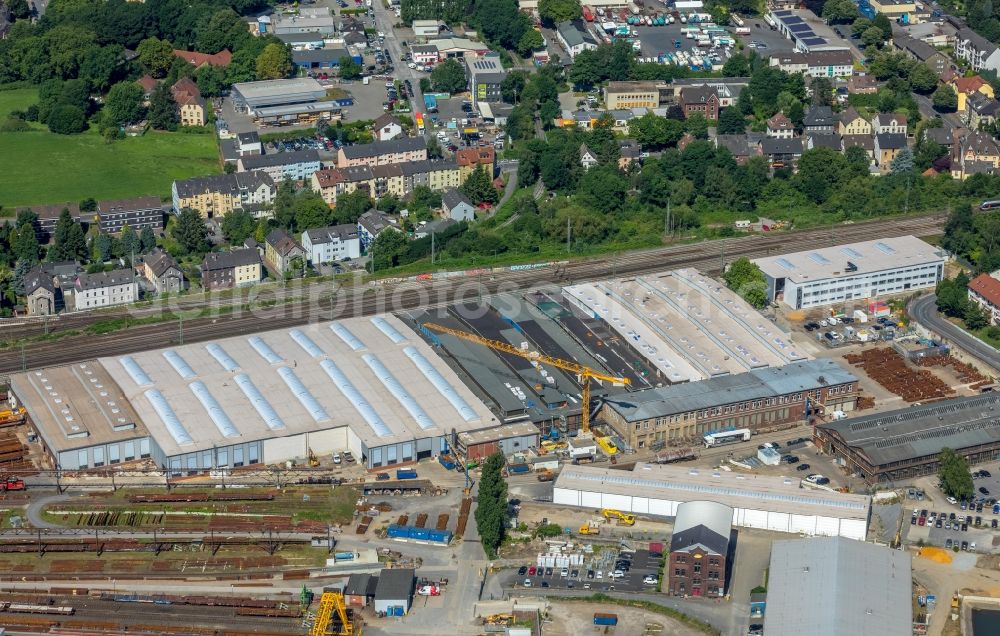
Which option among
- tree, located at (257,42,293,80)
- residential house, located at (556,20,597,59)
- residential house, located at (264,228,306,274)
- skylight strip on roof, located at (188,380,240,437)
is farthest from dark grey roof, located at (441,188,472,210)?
skylight strip on roof, located at (188,380,240,437)

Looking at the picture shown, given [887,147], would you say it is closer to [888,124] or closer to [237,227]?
[888,124]

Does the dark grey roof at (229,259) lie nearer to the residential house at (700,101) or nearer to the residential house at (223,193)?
the residential house at (223,193)

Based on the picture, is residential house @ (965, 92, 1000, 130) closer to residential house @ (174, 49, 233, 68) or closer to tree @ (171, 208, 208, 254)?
tree @ (171, 208, 208, 254)

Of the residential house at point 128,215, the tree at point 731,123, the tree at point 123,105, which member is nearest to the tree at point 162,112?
the tree at point 123,105

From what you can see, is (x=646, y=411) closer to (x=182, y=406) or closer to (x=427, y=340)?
(x=427, y=340)

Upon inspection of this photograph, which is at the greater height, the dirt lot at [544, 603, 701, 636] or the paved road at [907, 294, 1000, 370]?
the paved road at [907, 294, 1000, 370]

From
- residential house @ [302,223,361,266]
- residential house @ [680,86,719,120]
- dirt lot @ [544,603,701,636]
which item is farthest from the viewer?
residential house @ [680,86,719,120]

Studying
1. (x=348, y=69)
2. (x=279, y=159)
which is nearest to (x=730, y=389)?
(x=279, y=159)
